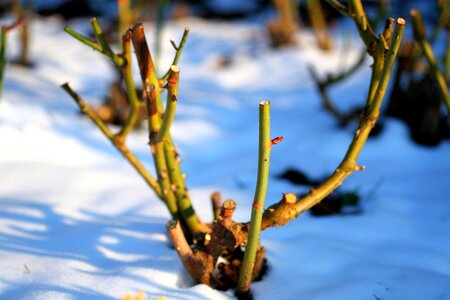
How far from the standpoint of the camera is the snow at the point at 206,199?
1200 mm

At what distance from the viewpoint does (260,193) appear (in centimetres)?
101

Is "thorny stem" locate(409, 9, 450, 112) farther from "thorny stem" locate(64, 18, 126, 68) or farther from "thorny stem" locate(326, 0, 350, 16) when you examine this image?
"thorny stem" locate(64, 18, 126, 68)

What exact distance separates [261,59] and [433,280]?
11.3 ft

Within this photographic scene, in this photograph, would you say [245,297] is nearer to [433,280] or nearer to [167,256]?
[167,256]

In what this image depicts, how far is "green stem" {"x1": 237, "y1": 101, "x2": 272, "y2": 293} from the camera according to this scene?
93 centimetres

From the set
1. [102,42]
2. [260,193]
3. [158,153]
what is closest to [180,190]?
[158,153]

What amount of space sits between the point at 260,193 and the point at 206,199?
0.76m

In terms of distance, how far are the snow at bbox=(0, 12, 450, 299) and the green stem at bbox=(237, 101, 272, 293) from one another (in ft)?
0.33

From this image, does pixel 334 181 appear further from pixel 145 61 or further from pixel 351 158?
pixel 145 61

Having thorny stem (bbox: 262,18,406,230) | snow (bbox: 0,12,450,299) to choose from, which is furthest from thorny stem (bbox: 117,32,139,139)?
thorny stem (bbox: 262,18,406,230)

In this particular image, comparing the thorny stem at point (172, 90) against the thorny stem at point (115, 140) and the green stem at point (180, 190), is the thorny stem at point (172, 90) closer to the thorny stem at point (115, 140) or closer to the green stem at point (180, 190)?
the green stem at point (180, 190)

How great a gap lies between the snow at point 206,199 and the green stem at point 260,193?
0.33ft

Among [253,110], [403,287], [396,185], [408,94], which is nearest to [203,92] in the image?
[253,110]

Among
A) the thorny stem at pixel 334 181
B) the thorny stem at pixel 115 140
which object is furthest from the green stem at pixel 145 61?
the thorny stem at pixel 334 181
